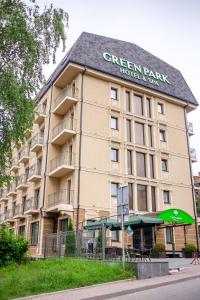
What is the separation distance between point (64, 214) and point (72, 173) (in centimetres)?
303

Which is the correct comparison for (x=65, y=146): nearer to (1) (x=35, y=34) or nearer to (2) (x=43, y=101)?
(2) (x=43, y=101)

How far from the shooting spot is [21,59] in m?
13.2

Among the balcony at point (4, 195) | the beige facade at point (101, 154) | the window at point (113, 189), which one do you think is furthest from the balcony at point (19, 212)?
the window at point (113, 189)

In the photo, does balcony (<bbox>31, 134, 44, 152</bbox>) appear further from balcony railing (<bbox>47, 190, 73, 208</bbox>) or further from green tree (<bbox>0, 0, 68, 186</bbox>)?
green tree (<bbox>0, 0, 68, 186</bbox>)

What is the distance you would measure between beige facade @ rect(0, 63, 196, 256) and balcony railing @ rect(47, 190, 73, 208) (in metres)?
0.08

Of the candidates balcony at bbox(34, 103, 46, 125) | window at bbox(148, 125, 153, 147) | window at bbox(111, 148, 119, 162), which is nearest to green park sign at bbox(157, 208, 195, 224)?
window at bbox(111, 148, 119, 162)

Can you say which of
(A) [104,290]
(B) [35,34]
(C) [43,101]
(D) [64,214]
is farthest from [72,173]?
(A) [104,290]

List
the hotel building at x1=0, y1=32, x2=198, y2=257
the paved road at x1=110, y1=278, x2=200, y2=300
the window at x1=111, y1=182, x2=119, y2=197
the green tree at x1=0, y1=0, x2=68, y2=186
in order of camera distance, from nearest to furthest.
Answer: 1. the paved road at x1=110, y1=278, x2=200, y2=300
2. the green tree at x1=0, y1=0, x2=68, y2=186
3. the hotel building at x1=0, y1=32, x2=198, y2=257
4. the window at x1=111, y1=182, x2=119, y2=197

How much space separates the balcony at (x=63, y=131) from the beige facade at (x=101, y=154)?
0.08 m

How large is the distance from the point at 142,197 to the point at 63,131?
8.19 m

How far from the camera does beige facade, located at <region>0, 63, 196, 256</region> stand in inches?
962

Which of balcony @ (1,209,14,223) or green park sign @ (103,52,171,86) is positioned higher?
green park sign @ (103,52,171,86)

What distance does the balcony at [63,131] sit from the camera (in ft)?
82.8

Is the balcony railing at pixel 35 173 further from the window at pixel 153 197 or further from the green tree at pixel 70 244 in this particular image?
the green tree at pixel 70 244
